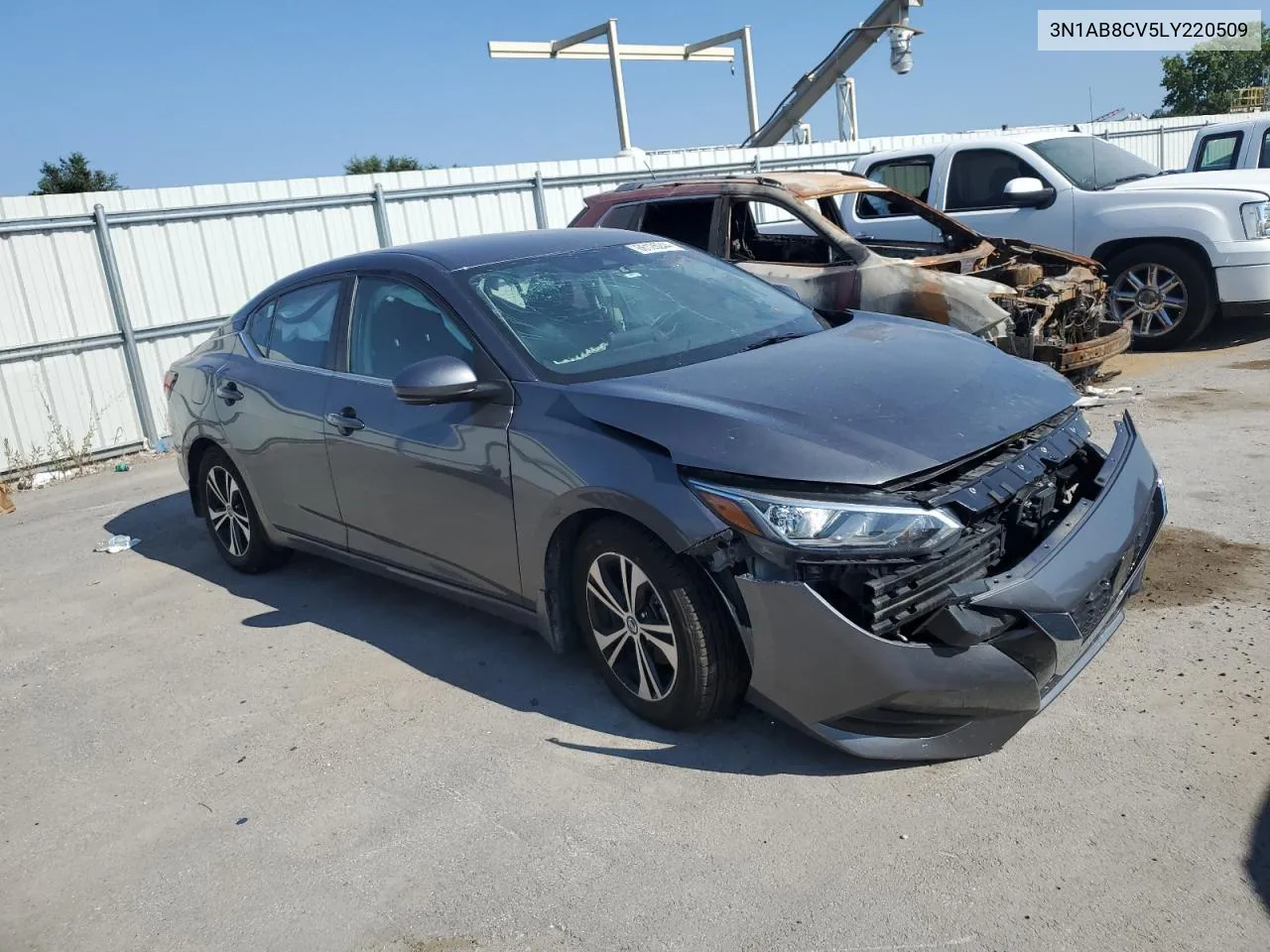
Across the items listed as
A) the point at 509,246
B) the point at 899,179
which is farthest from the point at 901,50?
the point at 509,246

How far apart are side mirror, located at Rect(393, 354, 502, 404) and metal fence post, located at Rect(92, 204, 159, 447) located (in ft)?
24.1

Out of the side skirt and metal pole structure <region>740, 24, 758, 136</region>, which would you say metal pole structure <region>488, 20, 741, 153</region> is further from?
the side skirt

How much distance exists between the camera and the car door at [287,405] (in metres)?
4.91

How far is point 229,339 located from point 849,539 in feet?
13.2

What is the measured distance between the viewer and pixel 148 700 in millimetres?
4527

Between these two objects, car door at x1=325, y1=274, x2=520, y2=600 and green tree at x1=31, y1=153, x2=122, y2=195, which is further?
green tree at x1=31, y1=153, x2=122, y2=195

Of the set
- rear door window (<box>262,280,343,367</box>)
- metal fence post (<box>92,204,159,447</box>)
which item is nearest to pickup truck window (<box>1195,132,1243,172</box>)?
rear door window (<box>262,280,343,367</box>)

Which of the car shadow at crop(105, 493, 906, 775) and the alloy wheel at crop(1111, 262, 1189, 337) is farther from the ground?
the alloy wheel at crop(1111, 262, 1189, 337)

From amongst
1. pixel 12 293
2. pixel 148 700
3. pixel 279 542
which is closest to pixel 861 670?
pixel 148 700

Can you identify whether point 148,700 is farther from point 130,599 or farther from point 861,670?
point 861,670

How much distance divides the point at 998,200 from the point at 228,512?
7437 millimetres

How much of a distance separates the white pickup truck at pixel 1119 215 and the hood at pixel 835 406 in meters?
5.93

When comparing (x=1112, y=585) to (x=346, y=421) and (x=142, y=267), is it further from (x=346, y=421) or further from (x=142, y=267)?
(x=142, y=267)

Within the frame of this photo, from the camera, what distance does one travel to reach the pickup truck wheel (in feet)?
29.7
